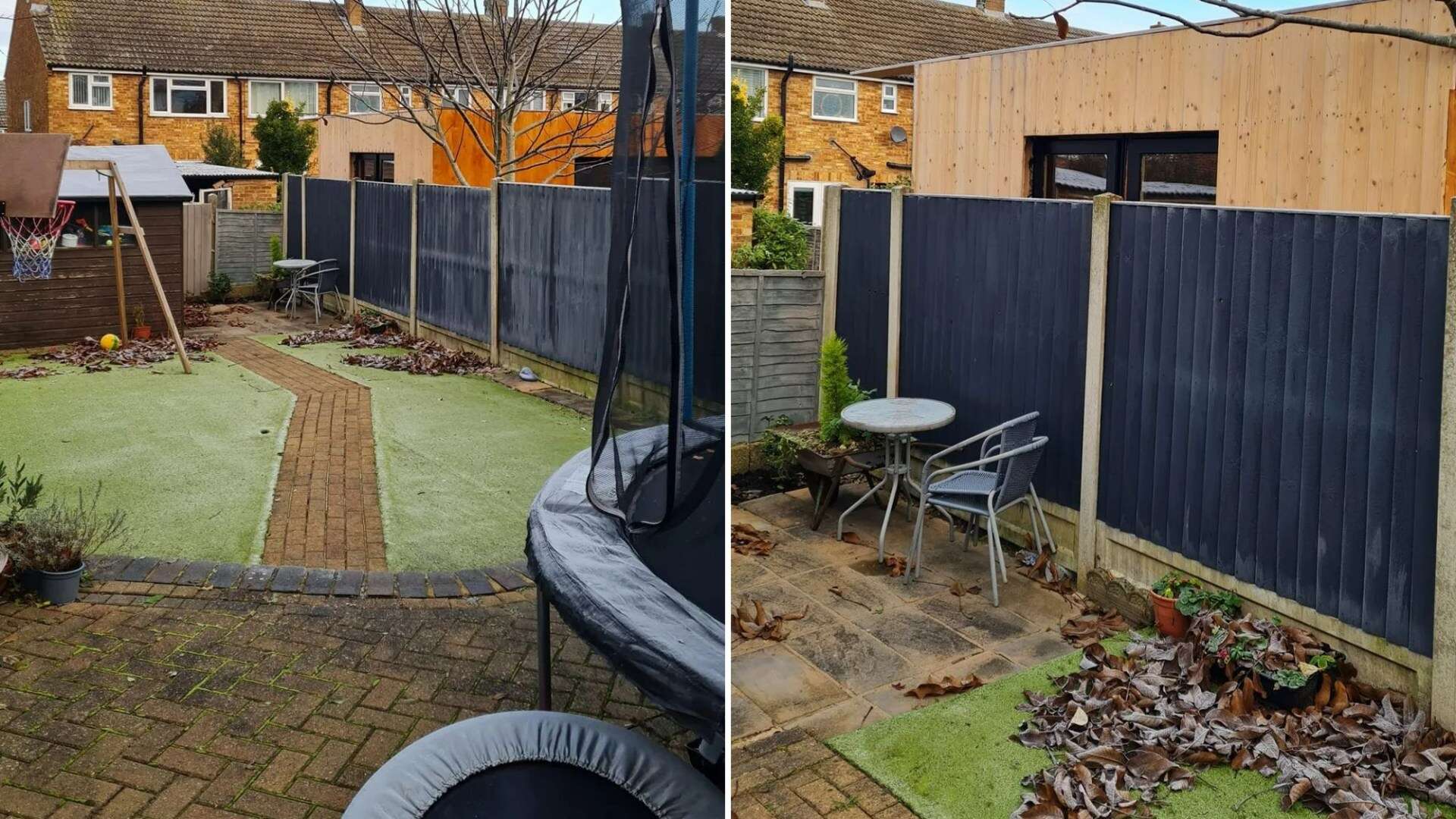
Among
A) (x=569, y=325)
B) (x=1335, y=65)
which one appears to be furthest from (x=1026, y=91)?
(x=569, y=325)

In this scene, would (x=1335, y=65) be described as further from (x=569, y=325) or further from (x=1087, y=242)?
(x=569, y=325)

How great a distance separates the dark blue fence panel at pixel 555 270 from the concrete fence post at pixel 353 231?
3.27m

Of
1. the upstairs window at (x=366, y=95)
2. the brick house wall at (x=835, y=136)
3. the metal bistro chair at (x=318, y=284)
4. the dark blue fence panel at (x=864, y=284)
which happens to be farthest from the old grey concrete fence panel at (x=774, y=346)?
the upstairs window at (x=366, y=95)

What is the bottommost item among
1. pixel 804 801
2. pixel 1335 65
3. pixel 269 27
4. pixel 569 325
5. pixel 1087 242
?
pixel 804 801

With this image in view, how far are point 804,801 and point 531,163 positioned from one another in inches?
479

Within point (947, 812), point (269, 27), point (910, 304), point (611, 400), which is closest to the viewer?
point (611, 400)

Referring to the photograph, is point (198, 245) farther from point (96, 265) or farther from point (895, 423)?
point (895, 423)

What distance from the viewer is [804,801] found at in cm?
A: 300

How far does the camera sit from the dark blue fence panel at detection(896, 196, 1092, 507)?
4719 millimetres

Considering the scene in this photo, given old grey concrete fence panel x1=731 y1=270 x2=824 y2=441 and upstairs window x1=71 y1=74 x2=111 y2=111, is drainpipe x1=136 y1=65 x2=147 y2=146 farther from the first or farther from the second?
old grey concrete fence panel x1=731 y1=270 x2=824 y2=441

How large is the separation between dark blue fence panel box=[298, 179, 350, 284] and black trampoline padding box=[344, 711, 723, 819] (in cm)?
1065

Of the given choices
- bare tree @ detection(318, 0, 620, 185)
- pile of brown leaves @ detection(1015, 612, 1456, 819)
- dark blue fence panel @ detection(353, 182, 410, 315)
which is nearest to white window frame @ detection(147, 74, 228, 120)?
bare tree @ detection(318, 0, 620, 185)

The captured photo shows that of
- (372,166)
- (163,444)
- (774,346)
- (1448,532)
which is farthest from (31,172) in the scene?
(372,166)

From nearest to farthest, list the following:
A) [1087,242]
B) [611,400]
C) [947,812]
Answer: [611,400] → [947,812] → [1087,242]
